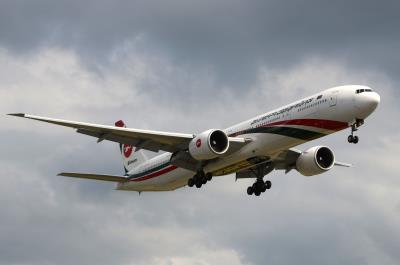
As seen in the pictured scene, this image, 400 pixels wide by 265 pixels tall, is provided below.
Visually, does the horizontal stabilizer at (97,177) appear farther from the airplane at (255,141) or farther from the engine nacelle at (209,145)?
the engine nacelle at (209,145)

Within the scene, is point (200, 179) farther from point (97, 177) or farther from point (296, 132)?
point (97, 177)

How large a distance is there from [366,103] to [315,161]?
1028 cm

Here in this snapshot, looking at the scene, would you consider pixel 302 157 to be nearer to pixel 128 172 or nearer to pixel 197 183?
pixel 197 183

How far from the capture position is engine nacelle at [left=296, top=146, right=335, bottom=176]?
2382 inches

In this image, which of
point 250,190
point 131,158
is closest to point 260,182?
point 250,190

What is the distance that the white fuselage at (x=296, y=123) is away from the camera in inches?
2024

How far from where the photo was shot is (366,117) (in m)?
51.6

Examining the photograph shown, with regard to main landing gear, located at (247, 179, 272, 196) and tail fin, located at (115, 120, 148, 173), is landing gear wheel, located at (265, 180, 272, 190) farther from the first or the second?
tail fin, located at (115, 120, 148, 173)

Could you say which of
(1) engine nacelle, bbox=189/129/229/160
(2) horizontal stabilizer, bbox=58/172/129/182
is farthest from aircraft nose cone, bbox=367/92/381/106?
(2) horizontal stabilizer, bbox=58/172/129/182

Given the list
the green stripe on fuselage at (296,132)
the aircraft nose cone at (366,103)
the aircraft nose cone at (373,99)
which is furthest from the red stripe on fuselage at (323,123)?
the aircraft nose cone at (373,99)

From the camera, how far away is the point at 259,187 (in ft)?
204

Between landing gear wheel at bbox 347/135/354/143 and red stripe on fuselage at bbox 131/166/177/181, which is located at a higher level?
landing gear wheel at bbox 347/135/354/143

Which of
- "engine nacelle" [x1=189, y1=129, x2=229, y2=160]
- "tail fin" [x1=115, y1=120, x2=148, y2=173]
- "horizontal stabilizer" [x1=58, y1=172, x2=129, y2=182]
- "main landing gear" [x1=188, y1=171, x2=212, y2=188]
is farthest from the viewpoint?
"tail fin" [x1=115, y1=120, x2=148, y2=173]

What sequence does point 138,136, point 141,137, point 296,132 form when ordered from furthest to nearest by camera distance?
point 141,137, point 138,136, point 296,132
